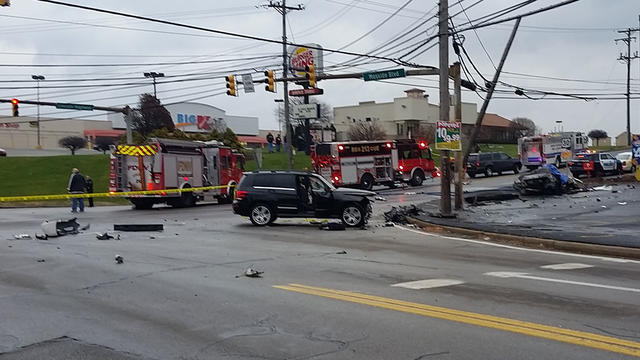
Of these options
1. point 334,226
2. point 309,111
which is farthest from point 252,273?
point 309,111

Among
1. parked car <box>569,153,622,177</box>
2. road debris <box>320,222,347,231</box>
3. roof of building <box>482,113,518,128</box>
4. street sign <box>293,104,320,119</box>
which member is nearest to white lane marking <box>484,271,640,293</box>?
road debris <box>320,222,347,231</box>

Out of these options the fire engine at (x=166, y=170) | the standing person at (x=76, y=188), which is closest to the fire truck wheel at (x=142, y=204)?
the fire engine at (x=166, y=170)

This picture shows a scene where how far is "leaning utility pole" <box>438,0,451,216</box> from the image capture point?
20.2 metres

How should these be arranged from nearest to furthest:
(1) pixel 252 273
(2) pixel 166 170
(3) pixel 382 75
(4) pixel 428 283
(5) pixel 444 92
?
(4) pixel 428 283 → (1) pixel 252 273 → (5) pixel 444 92 → (3) pixel 382 75 → (2) pixel 166 170

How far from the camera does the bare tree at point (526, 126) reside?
363 feet

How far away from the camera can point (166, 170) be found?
92.3 ft

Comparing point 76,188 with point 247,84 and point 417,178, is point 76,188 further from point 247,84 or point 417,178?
point 417,178

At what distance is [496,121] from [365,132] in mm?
39895

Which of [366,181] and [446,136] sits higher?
[446,136]

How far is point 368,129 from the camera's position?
8594cm

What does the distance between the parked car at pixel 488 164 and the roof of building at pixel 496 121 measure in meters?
61.1

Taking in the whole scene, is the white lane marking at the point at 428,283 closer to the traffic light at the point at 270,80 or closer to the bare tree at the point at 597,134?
the traffic light at the point at 270,80

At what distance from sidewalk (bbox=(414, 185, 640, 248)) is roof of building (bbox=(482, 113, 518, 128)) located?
83790 millimetres

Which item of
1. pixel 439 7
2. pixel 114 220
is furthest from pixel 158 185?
pixel 439 7
